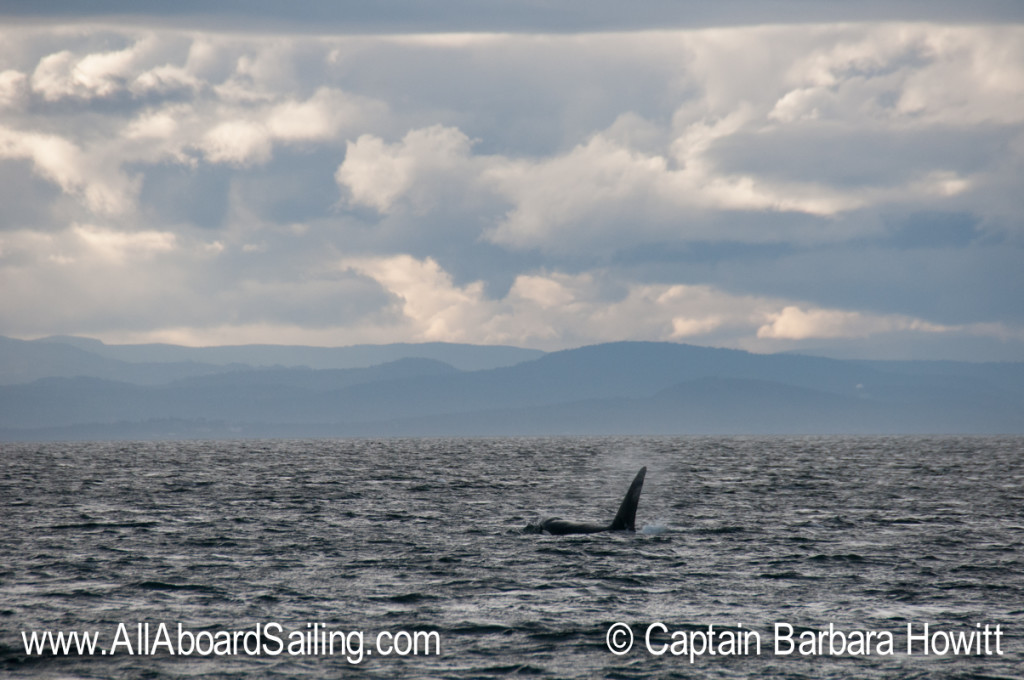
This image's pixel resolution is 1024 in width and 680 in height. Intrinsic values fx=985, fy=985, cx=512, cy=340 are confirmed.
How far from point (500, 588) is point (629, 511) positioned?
51.0 feet

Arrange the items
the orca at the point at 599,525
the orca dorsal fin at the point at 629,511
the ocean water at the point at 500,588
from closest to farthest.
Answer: the ocean water at the point at 500,588, the orca at the point at 599,525, the orca dorsal fin at the point at 629,511

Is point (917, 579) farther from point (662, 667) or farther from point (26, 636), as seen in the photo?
point (26, 636)

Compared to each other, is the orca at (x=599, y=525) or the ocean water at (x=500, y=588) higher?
the orca at (x=599, y=525)

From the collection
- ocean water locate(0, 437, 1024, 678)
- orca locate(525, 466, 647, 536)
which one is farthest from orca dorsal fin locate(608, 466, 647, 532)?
ocean water locate(0, 437, 1024, 678)

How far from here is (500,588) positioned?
91.0ft

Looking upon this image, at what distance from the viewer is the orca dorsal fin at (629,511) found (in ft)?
138

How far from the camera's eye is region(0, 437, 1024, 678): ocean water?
2030 cm

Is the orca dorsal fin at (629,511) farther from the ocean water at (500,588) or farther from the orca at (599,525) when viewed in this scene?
the ocean water at (500,588)

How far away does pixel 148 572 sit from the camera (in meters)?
30.5

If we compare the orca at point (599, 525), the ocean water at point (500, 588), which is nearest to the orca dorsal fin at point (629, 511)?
the orca at point (599, 525)

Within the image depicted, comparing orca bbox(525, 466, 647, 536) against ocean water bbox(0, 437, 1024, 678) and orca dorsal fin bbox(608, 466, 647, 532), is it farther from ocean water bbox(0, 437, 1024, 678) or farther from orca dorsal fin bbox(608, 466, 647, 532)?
ocean water bbox(0, 437, 1024, 678)

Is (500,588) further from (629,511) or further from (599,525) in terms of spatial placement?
(629,511)

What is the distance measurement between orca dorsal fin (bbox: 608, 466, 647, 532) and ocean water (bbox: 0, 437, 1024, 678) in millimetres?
967

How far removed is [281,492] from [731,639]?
48.0 m
